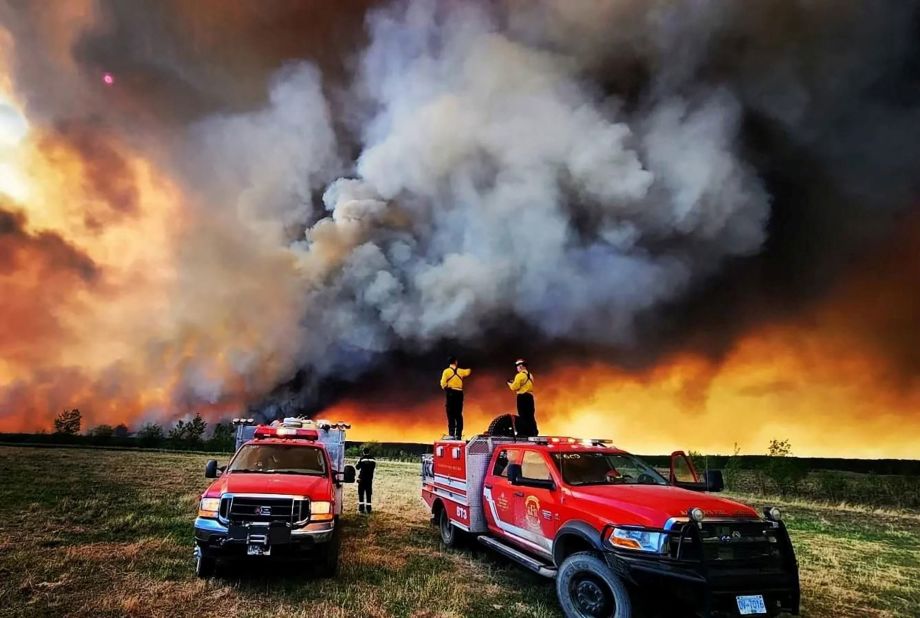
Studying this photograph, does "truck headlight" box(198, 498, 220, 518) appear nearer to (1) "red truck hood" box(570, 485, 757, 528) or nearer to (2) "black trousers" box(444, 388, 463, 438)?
(1) "red truck hood" box(570, 485, 757, 528)

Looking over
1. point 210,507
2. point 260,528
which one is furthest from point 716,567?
point 210,507

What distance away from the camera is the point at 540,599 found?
6.92m

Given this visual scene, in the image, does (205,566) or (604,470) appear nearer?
(604,470)

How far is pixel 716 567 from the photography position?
4973 mm

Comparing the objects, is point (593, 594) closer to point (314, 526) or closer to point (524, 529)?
point (524, 529)

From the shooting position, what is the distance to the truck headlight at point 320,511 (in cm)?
713

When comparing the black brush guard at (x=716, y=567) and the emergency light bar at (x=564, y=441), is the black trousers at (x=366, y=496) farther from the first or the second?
the black brush guard at (x=716, y=567)

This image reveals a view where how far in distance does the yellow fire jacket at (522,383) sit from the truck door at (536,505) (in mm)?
3836

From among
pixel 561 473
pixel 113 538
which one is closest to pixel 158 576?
pixel 113 538

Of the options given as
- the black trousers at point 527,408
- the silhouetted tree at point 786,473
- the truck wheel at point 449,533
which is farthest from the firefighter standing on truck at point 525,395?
the silhouetted tree at point 786,473

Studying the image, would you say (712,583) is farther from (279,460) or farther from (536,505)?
(279,460)

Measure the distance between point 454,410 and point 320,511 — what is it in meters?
5.86

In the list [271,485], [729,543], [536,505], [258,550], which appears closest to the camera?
[729,543]

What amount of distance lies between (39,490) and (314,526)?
13.6 m
